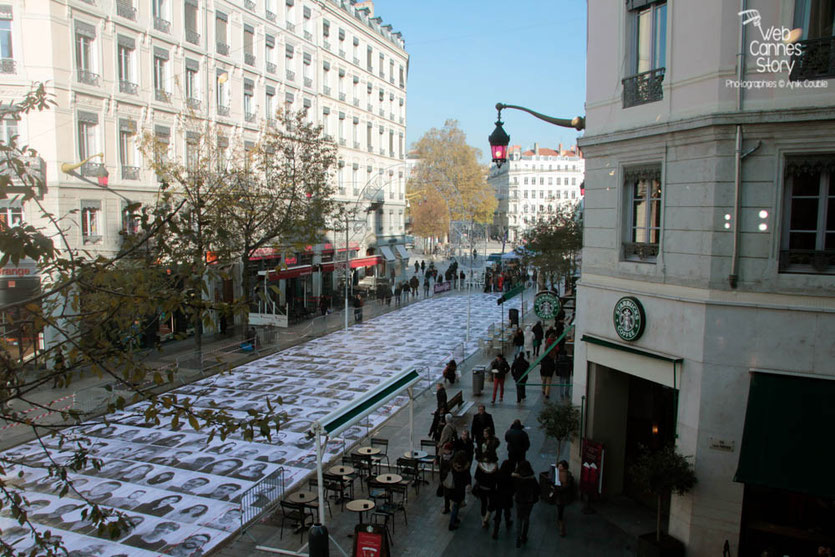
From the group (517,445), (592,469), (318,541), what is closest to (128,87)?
(517,445)

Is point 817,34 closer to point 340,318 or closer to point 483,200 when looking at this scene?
point 340,318

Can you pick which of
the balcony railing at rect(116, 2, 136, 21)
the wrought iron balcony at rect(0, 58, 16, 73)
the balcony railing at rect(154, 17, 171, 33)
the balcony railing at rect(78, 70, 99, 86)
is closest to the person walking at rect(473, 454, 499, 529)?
the wrought iron balcony at rect(0, 58, 16, 73)

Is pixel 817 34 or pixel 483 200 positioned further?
pixel 483 200

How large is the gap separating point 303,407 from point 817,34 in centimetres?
1539

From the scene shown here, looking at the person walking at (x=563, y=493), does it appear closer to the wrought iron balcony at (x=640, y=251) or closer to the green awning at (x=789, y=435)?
the green awning at (x=789, y=435)

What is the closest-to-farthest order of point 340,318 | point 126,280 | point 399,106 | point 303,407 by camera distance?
point 126,280, point 303,407, point 340,318, point 399,106

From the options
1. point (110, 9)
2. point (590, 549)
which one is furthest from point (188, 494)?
point (110, 9)

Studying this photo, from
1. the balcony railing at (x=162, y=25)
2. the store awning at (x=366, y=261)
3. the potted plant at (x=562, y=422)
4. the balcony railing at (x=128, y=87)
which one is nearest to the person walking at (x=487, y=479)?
the potted plant at (x=562, y=422)

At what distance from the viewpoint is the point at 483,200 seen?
86.0 m

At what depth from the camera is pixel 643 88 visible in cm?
1018

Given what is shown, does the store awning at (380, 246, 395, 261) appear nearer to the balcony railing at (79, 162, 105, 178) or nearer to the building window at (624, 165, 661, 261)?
the balcony railing at (79, 162, 105, 178)

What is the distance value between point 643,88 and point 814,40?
253 cm

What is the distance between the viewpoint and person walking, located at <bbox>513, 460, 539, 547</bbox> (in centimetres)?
995

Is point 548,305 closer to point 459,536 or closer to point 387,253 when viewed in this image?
point 459,536
